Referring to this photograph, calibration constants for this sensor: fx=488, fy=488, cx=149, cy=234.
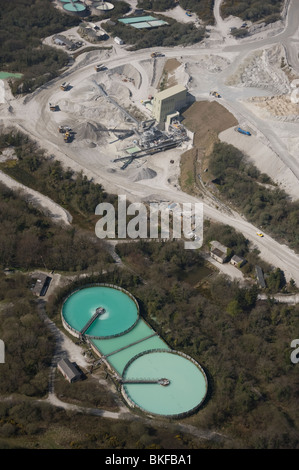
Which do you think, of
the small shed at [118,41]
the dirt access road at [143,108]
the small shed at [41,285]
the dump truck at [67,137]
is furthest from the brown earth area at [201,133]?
the small shed at [118,41]

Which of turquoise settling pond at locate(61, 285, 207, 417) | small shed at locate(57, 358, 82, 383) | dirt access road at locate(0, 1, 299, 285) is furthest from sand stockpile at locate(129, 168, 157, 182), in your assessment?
small shed at locate(57, 358, 82, 383)

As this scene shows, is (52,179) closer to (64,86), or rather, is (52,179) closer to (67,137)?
(67,137)

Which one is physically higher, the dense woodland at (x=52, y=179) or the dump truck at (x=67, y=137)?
the dump truck at (x=67, y=137)

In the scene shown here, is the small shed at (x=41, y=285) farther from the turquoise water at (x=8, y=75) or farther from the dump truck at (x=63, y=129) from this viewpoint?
the turquoise water at (x=8, y=75)

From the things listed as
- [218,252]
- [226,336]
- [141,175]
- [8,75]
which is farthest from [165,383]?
[8,75]

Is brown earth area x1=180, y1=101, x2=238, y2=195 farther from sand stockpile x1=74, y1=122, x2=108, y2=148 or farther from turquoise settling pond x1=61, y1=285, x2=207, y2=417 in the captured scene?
turquoise settling pond x1=61, y1=285, x2=207, y2=417

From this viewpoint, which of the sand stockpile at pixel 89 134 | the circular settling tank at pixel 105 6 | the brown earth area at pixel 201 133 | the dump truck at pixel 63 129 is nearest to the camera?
the brown earth area at pixel 201 133
